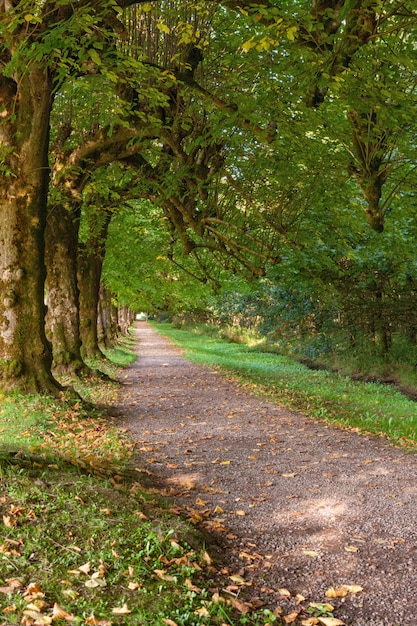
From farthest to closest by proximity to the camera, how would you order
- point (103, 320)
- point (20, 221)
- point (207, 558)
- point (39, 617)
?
point (103, 320), point (20, 221), point (207, 558), point (39, 617)

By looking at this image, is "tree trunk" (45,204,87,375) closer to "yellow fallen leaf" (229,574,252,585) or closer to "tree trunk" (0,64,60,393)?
"tree trunk" (0,64,60,393)

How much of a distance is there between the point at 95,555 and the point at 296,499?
2.48 metres

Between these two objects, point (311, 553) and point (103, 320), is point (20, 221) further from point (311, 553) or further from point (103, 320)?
point (103, 320)

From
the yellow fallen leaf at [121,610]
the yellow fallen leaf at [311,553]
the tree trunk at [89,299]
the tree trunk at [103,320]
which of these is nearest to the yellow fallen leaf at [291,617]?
the yellow fallen leaf at [311,553]

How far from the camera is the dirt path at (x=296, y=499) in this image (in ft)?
12.0

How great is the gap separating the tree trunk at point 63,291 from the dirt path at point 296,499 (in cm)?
407

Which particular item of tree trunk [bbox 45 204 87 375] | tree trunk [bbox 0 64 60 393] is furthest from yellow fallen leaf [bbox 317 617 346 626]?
tree trunk [bbox 45 204 87 375]

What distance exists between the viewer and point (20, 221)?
8.80 metres

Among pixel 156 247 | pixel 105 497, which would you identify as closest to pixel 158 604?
pixel 105 497

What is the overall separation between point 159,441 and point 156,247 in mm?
12195

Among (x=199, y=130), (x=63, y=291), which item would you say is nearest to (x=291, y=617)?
(x=199, y=130)

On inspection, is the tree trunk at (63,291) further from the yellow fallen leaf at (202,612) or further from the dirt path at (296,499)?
the yellow fallen leaf at (202,612)

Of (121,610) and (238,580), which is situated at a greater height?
(121,610)

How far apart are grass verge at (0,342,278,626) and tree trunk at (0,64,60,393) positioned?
12.4ft
